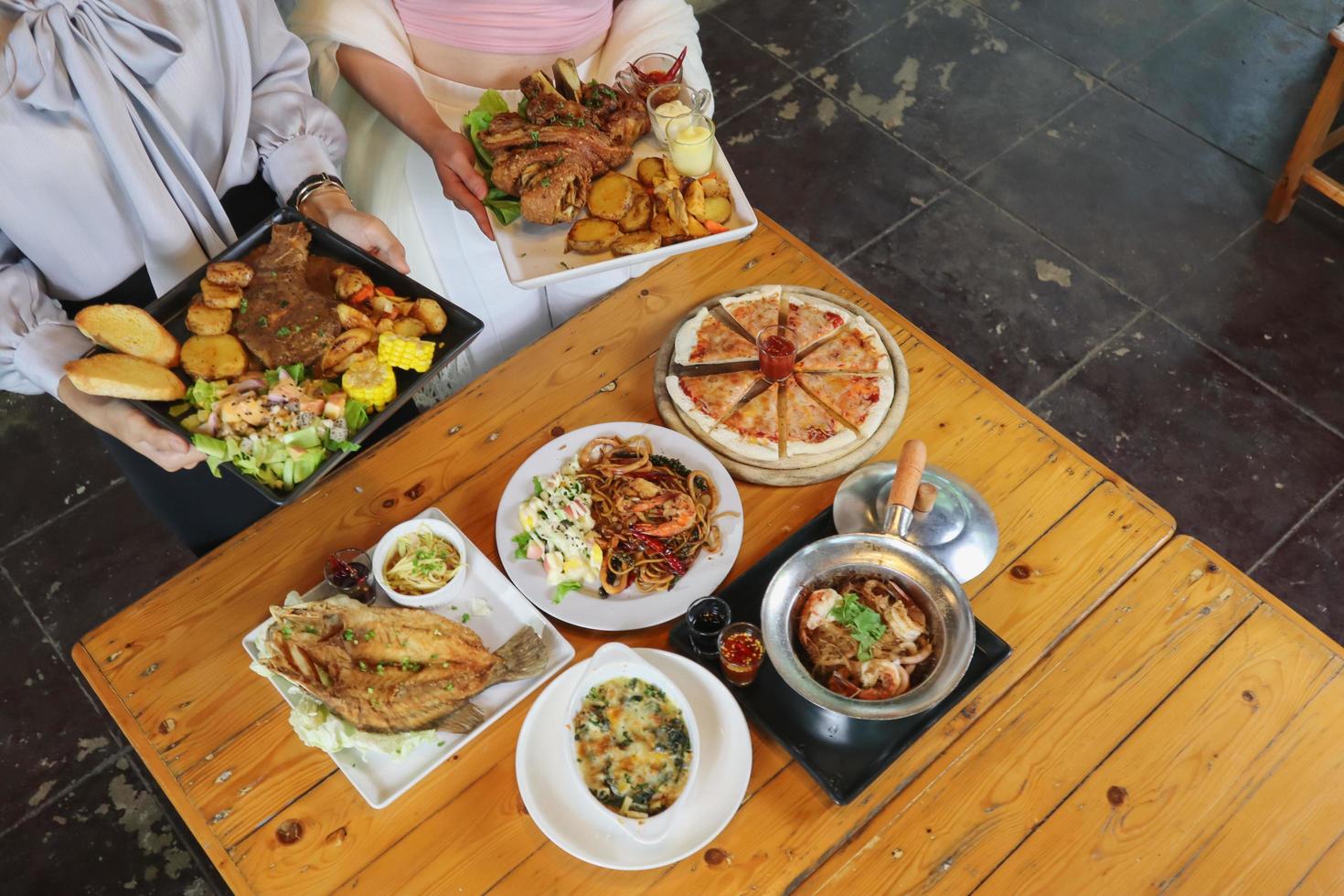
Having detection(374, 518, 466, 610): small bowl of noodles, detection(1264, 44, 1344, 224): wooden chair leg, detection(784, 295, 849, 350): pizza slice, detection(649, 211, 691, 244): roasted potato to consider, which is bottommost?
detection(1264, 44, 1344, 224): wooden chair leg

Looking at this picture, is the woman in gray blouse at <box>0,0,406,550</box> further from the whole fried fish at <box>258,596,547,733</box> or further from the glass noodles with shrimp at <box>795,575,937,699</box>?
the glass noodles with shrimp at <box>795,575,937,699</box>

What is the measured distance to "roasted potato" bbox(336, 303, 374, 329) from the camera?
1.95 m

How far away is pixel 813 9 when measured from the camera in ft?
16.0

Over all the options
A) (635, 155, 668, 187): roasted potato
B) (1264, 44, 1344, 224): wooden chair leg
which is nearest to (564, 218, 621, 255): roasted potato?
(635, 155, 668, 187): roasted potato

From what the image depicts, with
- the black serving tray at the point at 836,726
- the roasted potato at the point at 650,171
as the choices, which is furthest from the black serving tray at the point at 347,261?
the black serving tray at the point at 836,726

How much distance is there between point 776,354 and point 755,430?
18 centimetres

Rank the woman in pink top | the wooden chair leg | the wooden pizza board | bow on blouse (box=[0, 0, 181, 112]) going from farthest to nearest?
the wooden chair leg < the woman in pink top < the wooden pizza board < bow on blouse (box=[0, 0, 181, 112])

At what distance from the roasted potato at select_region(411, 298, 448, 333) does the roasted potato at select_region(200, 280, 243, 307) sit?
35 centimetres

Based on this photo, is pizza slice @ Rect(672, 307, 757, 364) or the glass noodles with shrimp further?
pizza slice @ Rect(672, 307, 757, 364)

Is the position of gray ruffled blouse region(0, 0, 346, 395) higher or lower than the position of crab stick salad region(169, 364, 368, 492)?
higher

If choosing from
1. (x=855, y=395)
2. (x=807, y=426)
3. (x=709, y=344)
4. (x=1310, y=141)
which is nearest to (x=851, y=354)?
(x=855, y=395)

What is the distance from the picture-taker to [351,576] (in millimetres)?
1963

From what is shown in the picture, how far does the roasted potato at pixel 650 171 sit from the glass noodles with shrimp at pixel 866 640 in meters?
1.05

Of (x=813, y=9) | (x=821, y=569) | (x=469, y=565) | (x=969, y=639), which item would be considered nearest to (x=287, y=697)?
(x=469, y=565)
